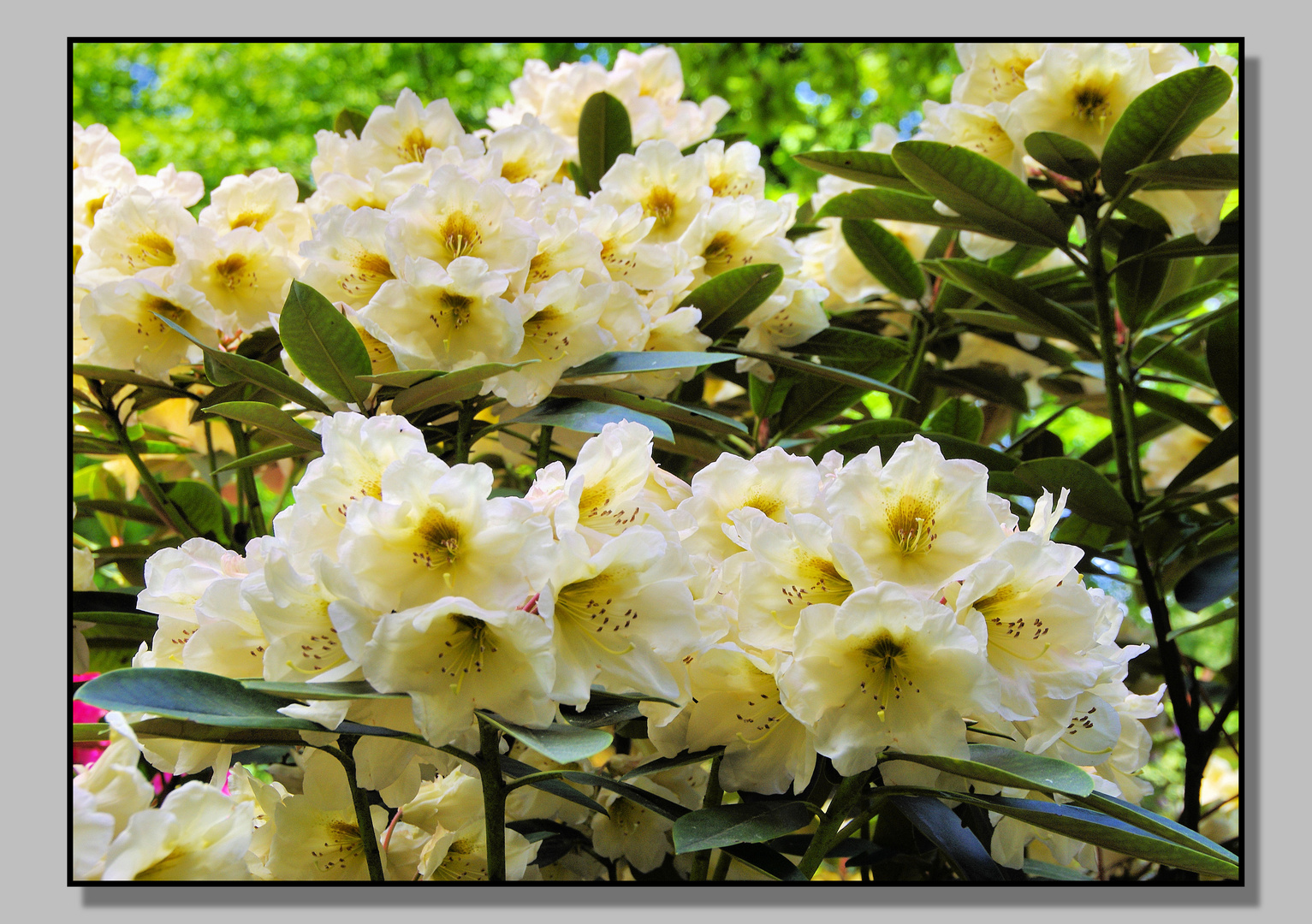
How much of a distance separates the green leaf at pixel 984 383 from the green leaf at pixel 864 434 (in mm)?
398

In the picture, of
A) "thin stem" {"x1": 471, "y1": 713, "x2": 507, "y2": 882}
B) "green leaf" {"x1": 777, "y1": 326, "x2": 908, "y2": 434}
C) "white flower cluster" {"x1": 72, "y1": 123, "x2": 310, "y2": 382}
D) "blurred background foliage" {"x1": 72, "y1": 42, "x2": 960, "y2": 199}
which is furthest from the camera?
"blurred background foliage" {"x1": 72, "y1": 42, "x2": 960, "y2": 199}

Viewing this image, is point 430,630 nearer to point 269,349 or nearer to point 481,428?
point 481,428

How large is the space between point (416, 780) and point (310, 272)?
0.45 m

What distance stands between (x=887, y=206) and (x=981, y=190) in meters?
0.14

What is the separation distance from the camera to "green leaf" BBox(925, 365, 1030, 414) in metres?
1.51

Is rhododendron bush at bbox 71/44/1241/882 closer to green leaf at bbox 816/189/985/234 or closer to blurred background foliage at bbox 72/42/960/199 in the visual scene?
green leaf at bbox 816/189/985/234

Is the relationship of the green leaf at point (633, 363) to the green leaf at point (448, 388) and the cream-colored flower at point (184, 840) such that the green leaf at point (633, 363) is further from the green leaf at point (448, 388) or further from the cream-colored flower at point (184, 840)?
the cream-colored flower at point (184, 840)

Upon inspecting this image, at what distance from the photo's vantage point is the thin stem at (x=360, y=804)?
0.73 meters

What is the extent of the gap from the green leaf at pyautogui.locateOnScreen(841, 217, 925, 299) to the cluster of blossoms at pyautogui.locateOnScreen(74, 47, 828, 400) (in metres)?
0.10

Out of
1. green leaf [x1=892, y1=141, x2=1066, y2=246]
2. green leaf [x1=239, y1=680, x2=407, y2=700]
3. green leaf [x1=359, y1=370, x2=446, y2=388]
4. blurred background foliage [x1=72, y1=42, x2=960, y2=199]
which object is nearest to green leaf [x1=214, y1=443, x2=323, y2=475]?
green leaf [x1=359, y1=370, x2=446, y2=388]

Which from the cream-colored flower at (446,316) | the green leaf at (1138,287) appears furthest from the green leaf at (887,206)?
the cream-colored flower at (446,316)

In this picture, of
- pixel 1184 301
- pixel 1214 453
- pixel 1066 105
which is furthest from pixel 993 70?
Answer: pixel 1214 453

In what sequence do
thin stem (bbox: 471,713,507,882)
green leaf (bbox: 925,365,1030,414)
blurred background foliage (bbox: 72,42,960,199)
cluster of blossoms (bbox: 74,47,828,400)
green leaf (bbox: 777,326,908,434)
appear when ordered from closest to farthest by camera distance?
1. thin stem (bbox: 471,713,507,882)
2. cluster of blossoms (bbox: 74,47,828,400)
3. green leaf (bbox: 777,326,908,434)
4. green leaf (bbox: 925,365,1030,414)
5. blurred background foliage (bbox: 72,42,960,199)

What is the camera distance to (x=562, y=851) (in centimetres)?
95
